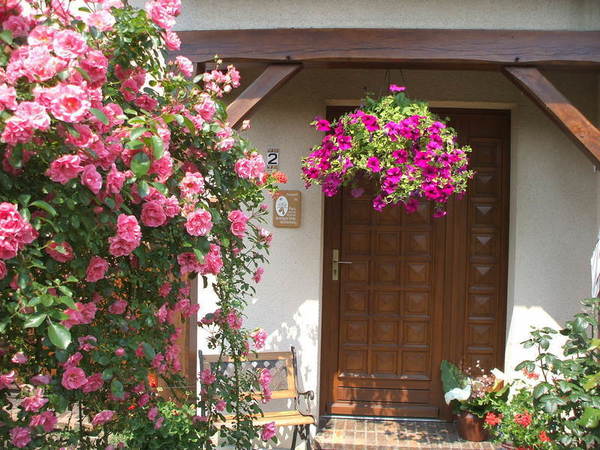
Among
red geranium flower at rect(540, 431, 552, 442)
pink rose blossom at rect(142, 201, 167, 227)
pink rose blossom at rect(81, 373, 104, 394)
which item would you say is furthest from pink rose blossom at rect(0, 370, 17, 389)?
red geranium flower at rect(540, 431, 552, 442)

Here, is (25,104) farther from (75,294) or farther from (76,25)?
(75,294)

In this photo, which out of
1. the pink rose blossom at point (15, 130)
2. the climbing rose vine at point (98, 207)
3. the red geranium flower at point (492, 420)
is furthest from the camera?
the red geranium flower at point (492, 420)

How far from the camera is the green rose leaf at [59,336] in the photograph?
173 cm

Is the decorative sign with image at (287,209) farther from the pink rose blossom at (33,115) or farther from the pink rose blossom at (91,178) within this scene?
the pink rose blossom at (33,115)

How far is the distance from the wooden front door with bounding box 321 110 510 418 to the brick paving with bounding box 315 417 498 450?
96 mm

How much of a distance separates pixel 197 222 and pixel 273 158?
2.94 metres

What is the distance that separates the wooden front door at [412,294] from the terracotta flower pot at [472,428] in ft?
1.31

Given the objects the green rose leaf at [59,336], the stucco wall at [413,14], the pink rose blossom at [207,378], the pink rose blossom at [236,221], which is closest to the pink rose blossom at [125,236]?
the green rose leaf at [59,336]

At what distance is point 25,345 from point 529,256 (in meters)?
3.88

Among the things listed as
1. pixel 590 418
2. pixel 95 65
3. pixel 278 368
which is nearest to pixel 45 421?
pixel 95 65

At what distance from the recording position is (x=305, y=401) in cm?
514

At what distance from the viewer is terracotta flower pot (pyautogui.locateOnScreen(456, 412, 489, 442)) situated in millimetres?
4980

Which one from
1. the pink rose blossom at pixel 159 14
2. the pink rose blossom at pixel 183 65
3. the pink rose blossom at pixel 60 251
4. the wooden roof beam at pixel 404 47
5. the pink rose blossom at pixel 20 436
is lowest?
the pink rose blossom at pixel 20 436

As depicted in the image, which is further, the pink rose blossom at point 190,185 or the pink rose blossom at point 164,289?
the pink rose blossom at point 164,289
